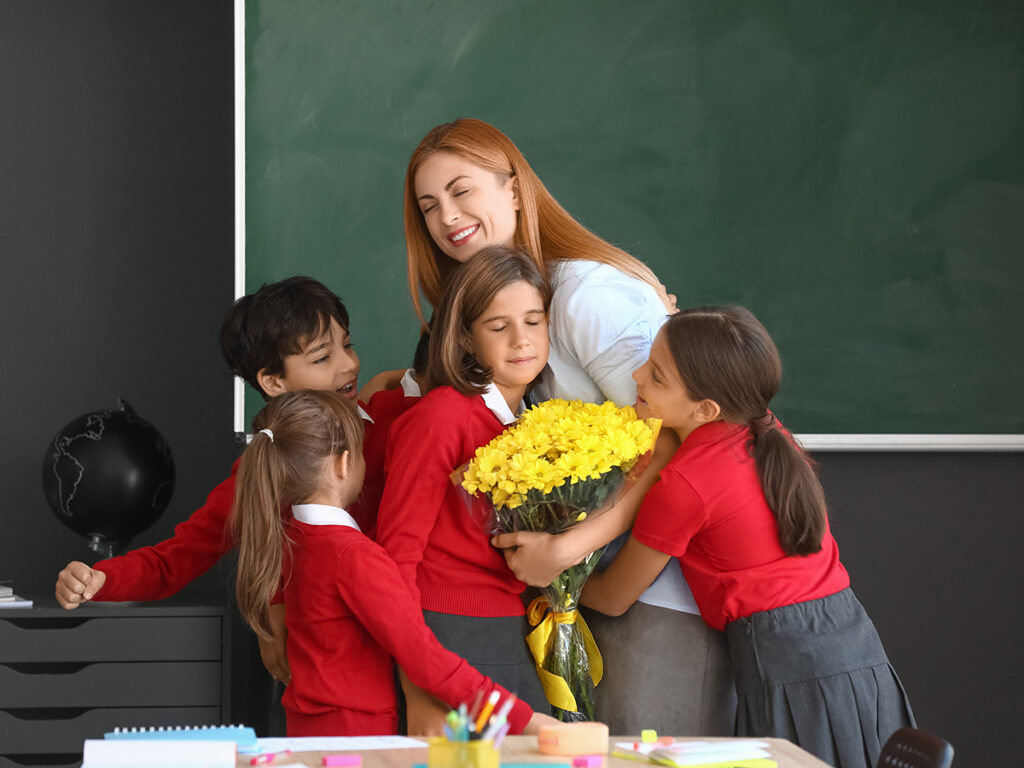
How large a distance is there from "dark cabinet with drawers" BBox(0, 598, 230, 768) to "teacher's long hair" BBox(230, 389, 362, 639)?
519mm

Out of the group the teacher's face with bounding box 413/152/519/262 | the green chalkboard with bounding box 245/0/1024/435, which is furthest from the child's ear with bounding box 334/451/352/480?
the green chalkboard with bounding box 245/0/1024/435

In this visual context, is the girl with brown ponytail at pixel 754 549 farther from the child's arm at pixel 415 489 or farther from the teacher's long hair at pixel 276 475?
the teacher's long hair at pixel 276 475

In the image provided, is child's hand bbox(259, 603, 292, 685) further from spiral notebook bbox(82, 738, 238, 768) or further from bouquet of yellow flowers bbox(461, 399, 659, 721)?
spiral notebook bbox(82, 738, 238, 768)

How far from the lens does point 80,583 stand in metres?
2.33

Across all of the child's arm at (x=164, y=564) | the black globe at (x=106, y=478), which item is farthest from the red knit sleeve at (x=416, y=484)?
the black globe at (x=106, y=478)

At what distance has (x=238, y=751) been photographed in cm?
143

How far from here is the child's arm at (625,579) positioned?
2025 millimetres

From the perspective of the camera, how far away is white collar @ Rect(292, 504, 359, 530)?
199 centimetres

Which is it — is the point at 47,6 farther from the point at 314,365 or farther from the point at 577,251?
the point at 577,251

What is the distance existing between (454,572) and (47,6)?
225cm

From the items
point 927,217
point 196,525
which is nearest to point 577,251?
point 196,525

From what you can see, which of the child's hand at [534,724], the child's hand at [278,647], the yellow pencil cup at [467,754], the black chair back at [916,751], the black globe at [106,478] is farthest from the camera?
the black globe at [106,478]

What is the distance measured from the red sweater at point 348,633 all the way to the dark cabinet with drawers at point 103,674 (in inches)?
22.5

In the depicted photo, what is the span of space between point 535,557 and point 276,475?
0.52 meters
